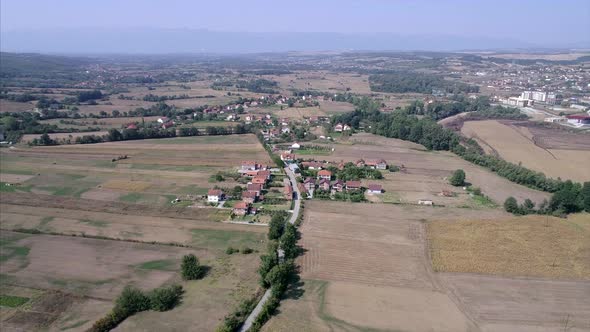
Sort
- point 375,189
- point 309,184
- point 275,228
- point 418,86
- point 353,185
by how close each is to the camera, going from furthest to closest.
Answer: point 418,86 → point 353,185 → point 309,184 → point 375,189 → point 275,228

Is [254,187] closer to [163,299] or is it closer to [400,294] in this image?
[163,299]

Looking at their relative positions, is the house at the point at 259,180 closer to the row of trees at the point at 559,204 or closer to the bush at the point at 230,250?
the bush at the point at 230,250

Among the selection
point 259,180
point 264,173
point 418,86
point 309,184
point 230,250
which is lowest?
point 230,250

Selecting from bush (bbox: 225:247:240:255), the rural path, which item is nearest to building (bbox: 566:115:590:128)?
the rural path

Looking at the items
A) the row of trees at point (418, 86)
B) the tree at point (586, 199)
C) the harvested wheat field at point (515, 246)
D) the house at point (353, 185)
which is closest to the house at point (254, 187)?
the house at point (353, 185)

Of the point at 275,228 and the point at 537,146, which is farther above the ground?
the point at 537,146

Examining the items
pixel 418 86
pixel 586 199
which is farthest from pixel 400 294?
pixel 418 86

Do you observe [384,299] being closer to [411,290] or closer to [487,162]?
[411,290]

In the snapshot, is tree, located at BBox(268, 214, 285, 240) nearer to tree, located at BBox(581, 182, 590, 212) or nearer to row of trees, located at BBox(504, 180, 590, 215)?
row of trees, located at BBox(504, 180, 590, 215)
